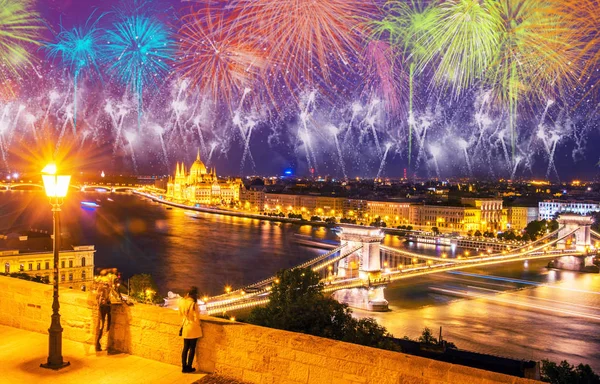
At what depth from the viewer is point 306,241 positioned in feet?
88.6

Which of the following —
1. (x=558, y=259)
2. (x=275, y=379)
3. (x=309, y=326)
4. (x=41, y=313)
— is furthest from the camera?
(x=558, y=259)

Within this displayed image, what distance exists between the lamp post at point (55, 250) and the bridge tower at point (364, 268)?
11.7 metres

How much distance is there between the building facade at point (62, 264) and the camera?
599 inches

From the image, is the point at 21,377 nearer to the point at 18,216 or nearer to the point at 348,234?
the point at 348,234

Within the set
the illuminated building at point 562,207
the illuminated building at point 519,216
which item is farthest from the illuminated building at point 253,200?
the illuminated building at point 562,207

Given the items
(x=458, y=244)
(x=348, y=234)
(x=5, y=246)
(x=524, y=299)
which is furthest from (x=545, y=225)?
(x=5, y=246)

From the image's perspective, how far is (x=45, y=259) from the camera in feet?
52.5

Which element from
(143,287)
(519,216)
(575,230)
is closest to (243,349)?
(143,287)

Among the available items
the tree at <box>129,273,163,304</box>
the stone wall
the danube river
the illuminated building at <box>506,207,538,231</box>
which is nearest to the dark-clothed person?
the stone wall

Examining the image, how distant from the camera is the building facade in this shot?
15.2m

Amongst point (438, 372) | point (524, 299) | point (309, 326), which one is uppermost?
point (438, 372)

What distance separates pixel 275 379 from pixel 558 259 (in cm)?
2340

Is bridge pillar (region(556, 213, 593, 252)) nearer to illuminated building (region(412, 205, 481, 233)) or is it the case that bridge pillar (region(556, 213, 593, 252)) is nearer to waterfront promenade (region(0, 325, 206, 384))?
illuminated building (region(412, 205, 481, 233))

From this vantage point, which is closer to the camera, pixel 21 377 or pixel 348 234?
pixel 21 377
